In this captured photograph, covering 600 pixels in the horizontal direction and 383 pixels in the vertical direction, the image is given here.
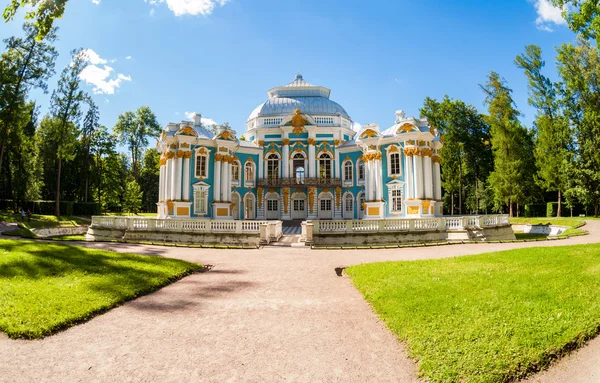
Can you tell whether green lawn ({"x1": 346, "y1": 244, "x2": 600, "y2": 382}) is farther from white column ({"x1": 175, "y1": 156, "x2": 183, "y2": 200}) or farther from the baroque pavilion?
white column ({"x1": 175, "y1": 156, "x2": 183, "y2": 200})

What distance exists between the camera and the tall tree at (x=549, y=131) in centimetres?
2867

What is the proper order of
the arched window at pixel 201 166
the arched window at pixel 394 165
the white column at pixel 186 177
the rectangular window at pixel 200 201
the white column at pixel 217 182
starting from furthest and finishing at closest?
the white column at pixel 217 182 < the arched window at pixel 201 166 < the rectangular window at pixel 200 201 < the white column at pixel 186 177 < the arched window at pixel 394 165

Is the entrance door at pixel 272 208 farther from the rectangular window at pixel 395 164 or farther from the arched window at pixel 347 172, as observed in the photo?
the rectangular window at pixel 395 164

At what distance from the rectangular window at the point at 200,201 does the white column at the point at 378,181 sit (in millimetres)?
13078

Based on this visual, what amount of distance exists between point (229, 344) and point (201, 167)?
941 inches

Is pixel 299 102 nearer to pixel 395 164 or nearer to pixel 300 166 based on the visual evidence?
pixel 300 166

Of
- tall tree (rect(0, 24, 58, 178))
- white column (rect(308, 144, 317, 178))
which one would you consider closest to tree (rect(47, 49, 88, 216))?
tall tree (rect(0, 24, 58, 178))

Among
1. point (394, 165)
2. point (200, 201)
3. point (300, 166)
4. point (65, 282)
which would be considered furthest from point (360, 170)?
point (65, 282)

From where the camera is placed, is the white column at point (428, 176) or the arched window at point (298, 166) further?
the arched window at point (298, 166)

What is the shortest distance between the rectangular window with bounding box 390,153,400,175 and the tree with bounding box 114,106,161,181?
32990mm

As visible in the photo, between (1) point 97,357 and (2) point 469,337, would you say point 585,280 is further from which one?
(1) point 97,357

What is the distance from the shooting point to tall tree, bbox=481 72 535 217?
101 feet

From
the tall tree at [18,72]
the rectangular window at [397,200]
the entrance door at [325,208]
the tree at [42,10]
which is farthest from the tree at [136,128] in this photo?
the tree at [42,10]

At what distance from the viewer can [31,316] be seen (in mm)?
5176
